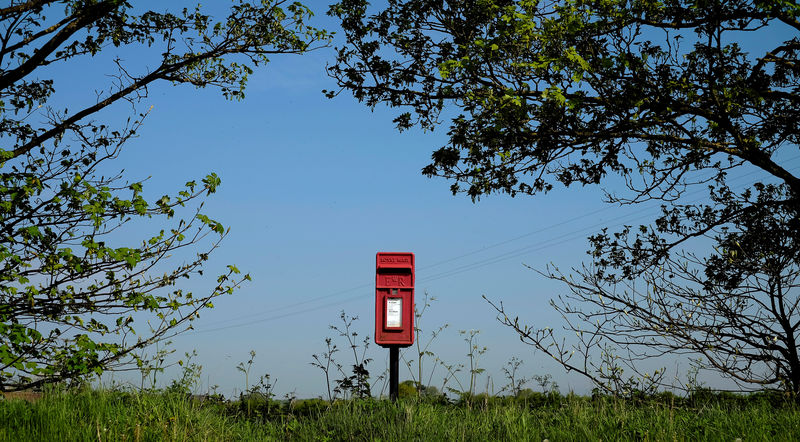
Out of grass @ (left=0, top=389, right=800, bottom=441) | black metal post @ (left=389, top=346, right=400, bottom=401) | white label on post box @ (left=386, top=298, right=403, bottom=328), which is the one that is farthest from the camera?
white label on post box @ (left=386, top=298, right=403, bottom=328)

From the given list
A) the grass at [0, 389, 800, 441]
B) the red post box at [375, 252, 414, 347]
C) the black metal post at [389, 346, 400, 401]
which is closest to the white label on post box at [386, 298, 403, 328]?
the red post box at [375, 252, 414, 347]

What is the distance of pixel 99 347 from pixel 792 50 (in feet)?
30.3

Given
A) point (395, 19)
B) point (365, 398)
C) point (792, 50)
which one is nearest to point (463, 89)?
point (395, 19)

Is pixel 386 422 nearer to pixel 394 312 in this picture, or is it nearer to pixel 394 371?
pixel 394 371

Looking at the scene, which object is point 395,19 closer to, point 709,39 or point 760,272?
point 709,39

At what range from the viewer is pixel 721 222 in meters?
8.57

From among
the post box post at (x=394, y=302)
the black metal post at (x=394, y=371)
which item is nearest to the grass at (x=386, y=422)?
the black metal post at (x=394, y=371)

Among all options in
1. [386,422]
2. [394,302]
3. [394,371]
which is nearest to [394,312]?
[394,302]

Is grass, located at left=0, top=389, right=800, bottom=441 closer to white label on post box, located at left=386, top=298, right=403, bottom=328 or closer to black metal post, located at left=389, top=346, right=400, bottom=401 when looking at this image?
black metal post, located at left=389, top=346, right=400, bottom=401

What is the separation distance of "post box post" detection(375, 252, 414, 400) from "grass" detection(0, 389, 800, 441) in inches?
48.4

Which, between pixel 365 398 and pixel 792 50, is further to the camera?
pixel 792 50

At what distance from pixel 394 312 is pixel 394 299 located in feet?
0.56

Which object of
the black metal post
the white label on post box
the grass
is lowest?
the grass

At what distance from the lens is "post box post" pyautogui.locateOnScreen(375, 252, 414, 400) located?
307 inches
